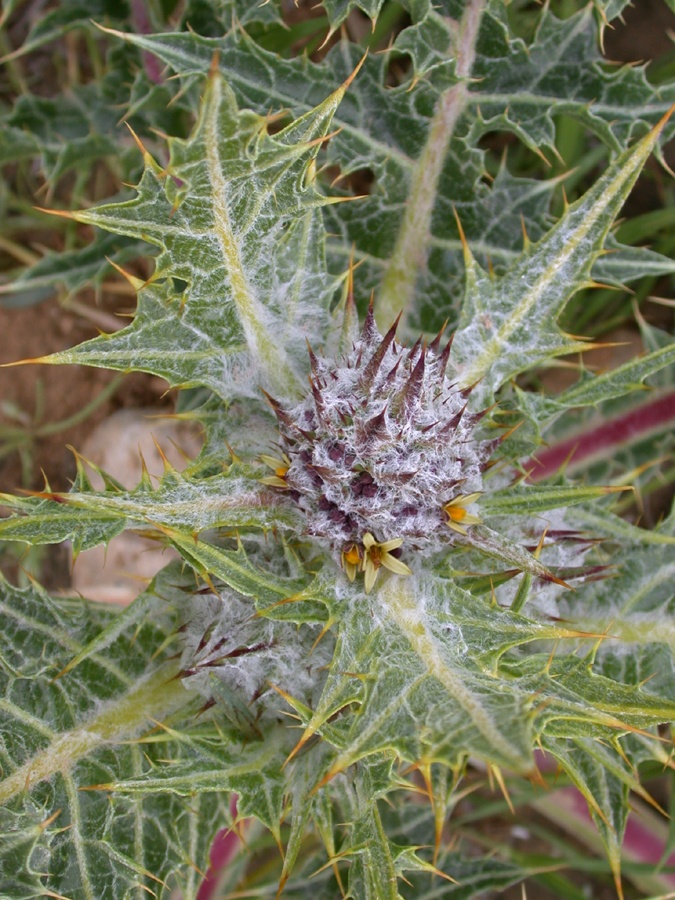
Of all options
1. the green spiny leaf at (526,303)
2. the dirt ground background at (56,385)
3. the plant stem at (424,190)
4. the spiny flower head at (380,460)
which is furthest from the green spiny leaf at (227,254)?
the dirt ground background at (56,385)

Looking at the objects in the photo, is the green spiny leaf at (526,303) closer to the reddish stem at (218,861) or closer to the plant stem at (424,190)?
the plant stem at (424,190)

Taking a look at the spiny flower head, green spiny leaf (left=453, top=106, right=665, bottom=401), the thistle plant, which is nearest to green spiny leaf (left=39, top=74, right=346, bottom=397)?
the thistle plant

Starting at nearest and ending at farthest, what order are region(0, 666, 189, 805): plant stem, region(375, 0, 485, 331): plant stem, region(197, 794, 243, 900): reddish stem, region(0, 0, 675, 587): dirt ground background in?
region(0, 666, 189, 805): plant stem, region(375, 0, 485, 331): plant stem, region(197, 794, 243, 900): reddish stem, region(0, 0, 675, 587): dirt ground background

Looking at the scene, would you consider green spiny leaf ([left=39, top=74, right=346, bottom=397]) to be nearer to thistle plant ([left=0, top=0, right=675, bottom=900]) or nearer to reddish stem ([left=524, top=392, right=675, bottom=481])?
thistle plant ([left=0, top=0, right=675, bottom=900])

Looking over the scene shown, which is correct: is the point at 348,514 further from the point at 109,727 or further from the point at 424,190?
the point at 424,190

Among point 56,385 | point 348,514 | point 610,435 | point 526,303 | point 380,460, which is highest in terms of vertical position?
point 526,303

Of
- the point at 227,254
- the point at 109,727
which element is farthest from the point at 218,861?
the point at 227,254

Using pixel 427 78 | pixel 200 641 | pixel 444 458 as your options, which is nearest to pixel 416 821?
pixel 200 641

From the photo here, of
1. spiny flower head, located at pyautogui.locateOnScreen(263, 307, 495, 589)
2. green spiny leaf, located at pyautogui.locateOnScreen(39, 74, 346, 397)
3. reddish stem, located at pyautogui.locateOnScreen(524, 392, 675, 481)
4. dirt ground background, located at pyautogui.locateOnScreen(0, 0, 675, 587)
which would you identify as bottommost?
dirt ground background, located at pyautogui.locateOnScreen(0, 0, 675, 587)
